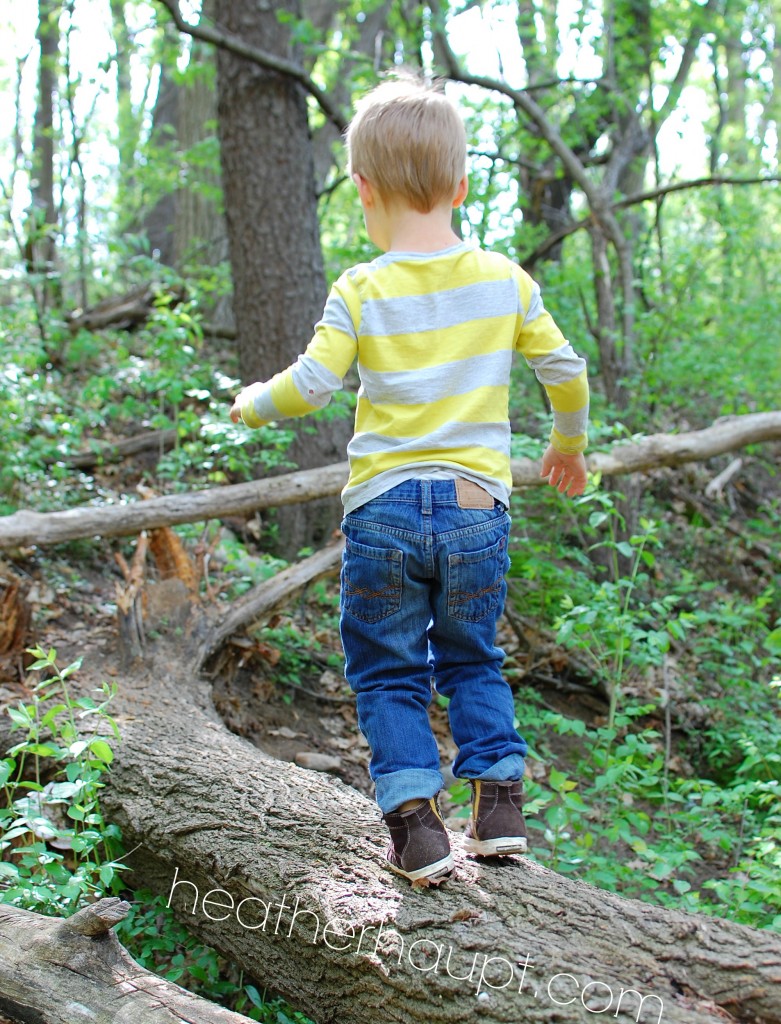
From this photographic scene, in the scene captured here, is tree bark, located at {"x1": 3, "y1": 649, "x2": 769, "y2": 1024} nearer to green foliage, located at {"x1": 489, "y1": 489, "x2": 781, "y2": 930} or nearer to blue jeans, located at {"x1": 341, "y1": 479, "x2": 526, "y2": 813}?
blue jeans, located at {"x1": 341, "y1": 479, "x2": 526, "y2": 813}

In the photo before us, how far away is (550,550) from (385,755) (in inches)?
126

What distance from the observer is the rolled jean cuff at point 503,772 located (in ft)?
7.61

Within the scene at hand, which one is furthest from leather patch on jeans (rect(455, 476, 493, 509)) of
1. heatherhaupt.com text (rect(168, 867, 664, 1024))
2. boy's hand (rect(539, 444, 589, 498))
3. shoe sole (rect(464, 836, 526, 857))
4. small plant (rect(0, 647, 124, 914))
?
small plant (rect(0, 647, 124, 914))

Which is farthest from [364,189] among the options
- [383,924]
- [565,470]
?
[383,924]

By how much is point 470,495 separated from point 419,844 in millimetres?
878

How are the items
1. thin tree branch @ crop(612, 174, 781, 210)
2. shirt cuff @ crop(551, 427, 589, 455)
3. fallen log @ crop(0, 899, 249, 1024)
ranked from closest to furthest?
fallen log @ crop(0, 899, 249, 1024) < shirt cuff @ crop(551, 427, 589, 455) < thin tree branch @ crop(612, 174, 781, 210)

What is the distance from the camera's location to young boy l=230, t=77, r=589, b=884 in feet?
7.34

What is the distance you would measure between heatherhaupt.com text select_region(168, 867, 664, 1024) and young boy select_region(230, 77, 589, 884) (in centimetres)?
22

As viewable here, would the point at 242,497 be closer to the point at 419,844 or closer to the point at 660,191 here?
the point at 419,844

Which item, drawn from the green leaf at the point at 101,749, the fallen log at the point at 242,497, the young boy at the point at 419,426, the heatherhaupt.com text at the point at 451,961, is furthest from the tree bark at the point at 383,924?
the fallen log at the point at 242,497

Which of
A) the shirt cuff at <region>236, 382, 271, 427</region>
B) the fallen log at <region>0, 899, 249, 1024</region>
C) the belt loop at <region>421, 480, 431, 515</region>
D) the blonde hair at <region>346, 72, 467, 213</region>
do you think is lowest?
the fallen log at <region>0, 899, 249, 1024</region>

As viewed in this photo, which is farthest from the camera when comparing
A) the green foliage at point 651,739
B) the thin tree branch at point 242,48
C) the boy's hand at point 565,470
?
the thin tree branch at point 242,48

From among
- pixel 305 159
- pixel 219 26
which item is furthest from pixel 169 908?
pixel 219 26

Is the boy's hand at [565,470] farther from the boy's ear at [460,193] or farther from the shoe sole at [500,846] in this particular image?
the shoe sole at [500,846]
